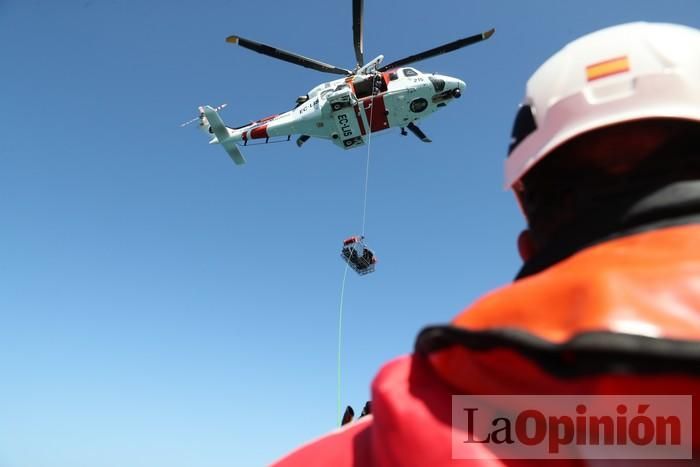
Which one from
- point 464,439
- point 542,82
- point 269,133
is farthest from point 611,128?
point 269,133

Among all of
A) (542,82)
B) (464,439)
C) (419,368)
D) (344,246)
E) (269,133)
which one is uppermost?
(269,133)

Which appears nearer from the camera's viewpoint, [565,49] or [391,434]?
[391,434]

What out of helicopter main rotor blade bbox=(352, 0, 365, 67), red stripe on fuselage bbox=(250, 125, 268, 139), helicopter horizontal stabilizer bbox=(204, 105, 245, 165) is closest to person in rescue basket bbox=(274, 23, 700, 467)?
helicopter main rotor blade bbox=(352, 0, 365, 67)

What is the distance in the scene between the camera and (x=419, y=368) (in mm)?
823

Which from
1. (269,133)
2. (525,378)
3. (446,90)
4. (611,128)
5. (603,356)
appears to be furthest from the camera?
(269,133)

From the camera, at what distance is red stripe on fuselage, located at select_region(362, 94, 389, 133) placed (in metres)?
16.1

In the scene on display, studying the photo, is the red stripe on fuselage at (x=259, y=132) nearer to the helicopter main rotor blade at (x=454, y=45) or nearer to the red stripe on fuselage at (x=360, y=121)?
the red stripe on fuselage at (x=360, y=121)

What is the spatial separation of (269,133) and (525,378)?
60.0 feet

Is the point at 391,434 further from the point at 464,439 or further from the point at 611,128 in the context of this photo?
the point at 611,128

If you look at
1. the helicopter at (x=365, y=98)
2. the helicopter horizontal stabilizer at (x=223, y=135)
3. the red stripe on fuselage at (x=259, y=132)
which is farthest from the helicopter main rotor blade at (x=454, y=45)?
the helicopter horizontal stabilizer at (x=223, y=135)

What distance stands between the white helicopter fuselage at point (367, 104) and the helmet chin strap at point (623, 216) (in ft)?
51.3

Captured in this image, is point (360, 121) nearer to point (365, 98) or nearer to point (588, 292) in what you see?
point (365, 98)

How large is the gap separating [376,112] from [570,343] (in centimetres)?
1655

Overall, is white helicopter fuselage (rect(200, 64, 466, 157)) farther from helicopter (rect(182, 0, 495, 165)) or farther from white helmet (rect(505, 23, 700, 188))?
white helmet (rect(505, 23, 700, 188))
